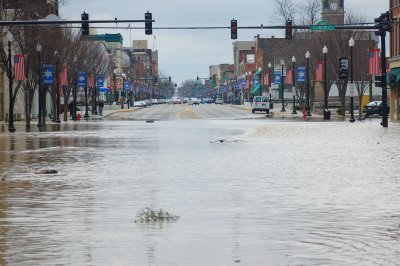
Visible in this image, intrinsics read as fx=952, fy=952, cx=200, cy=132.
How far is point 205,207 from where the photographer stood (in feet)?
53.3

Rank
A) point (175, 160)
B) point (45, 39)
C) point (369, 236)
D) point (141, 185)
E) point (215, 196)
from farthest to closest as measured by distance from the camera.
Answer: point (45, 39), point (175, 160), point (141, 185), point (215, 196), point (369, 236)

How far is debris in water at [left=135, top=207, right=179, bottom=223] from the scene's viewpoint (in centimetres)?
1439

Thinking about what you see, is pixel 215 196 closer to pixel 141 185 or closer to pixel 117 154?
pixel 141 185

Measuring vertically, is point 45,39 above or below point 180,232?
above

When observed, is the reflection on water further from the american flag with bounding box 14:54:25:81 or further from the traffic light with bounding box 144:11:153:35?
the american flag with bounding box 14:54:25:81

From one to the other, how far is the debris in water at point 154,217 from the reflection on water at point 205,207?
0.19 metres

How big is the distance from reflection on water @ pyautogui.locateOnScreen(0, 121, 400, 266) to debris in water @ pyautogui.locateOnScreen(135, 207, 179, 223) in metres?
0.19

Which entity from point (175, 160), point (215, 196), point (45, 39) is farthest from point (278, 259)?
point (45, 39)

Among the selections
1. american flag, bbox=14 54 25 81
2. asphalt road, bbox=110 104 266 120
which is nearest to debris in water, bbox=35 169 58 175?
american flag, bbox=14 54 25 81

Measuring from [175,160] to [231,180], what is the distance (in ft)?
22.5

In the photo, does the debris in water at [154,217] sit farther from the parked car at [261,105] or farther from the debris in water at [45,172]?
the parked car at [261,105]

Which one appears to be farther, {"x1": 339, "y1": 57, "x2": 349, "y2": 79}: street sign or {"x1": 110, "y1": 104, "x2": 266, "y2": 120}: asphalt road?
{"x1": 110, "y1": 104, "x2": 266, "y2": 120}: asphalt road

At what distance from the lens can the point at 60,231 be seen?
13.3 metres

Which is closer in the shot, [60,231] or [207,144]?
[60,231]
